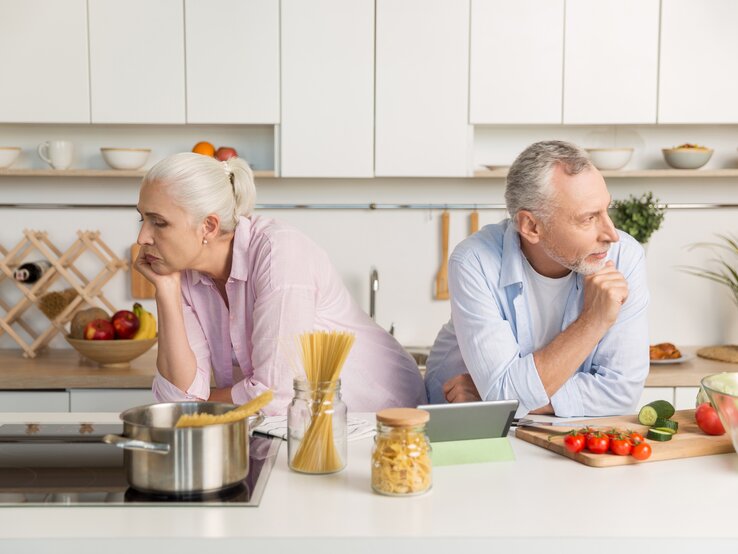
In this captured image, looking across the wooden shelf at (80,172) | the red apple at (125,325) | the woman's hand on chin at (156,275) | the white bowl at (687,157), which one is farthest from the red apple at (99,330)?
the white bowl at (687,157)

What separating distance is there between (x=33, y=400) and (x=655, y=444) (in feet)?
Answer: 7.19

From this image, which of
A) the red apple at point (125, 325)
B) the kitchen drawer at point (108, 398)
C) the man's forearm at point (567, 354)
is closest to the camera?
the man's forearm at point (567, 354)

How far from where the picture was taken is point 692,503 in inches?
→ 52.0

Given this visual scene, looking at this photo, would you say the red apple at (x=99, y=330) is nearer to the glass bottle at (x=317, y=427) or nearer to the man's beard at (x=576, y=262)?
the man's beard at (x=576, y=262)

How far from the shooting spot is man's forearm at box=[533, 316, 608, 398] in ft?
6.42

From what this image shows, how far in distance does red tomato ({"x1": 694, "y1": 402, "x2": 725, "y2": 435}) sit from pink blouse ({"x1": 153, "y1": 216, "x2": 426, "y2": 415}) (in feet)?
2.65

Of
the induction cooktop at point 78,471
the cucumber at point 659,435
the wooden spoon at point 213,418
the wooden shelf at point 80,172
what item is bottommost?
the induction cooktop at point 78,471

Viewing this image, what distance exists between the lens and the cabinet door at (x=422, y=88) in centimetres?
327

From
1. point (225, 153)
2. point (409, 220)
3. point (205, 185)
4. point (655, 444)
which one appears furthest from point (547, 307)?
point (225, 153)

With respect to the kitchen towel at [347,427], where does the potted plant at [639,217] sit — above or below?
above

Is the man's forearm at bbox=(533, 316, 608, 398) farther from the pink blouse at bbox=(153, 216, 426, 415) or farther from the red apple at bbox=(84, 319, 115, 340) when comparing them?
the red apple at bbox=(84, 319, 115, 340)

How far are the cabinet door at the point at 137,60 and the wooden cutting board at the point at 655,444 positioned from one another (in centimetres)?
211

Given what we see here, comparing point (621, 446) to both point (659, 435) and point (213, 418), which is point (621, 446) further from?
point (213, 418)

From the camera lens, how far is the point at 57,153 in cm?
340
